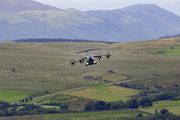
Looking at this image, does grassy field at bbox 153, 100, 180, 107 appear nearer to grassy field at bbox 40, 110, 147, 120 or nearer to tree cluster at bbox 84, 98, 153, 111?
tree cluster at bbox 84, 98, 153, 111

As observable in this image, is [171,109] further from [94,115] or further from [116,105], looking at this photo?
[94,115]

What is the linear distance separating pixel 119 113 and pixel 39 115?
49.9 meters

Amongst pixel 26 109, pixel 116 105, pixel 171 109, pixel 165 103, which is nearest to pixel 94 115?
pixel 116 105

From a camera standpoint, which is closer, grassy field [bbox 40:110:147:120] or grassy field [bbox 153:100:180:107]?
grassy field [bbox 40:110:147:120]

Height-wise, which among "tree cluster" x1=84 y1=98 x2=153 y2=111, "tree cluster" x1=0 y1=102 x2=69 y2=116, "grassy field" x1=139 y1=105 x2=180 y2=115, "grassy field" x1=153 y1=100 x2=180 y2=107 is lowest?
"grassy field" x1=139 y1=105 x2=180 y2=115

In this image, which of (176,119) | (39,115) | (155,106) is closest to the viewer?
(176,119)

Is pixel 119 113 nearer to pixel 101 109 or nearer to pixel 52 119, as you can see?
pixel 101 109

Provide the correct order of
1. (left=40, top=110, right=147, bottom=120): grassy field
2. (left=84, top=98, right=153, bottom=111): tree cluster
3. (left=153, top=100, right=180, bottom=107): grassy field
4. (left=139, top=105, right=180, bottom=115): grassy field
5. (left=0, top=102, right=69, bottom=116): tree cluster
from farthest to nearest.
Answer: (left=153, top=100, right=180, bottom=107): grassy field → (left=84, top=98, right=153, bottom=111): tree cluster → (left=0, top=102, right=69, bottom=116): tree cluster → (left=139, top=105, right=180, bottom=115): grassy field → (left=40, top=110, right=147, bottom=120): grassy field

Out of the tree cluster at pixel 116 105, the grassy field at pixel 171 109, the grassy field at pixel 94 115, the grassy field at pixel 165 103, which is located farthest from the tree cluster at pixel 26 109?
the grassy field at pixel 165 103

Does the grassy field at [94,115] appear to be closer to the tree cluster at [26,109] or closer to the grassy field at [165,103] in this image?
the tree cluster at [26,109]

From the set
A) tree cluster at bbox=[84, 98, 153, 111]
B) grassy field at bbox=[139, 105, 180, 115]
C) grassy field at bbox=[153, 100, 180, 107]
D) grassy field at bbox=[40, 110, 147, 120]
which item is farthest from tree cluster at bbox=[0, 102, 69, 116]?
grassy field at bbox=[153, 100, 180, 107]

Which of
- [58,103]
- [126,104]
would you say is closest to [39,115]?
[58,103]

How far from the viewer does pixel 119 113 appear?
180 metres

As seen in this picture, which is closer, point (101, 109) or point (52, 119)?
point (52, 119)
